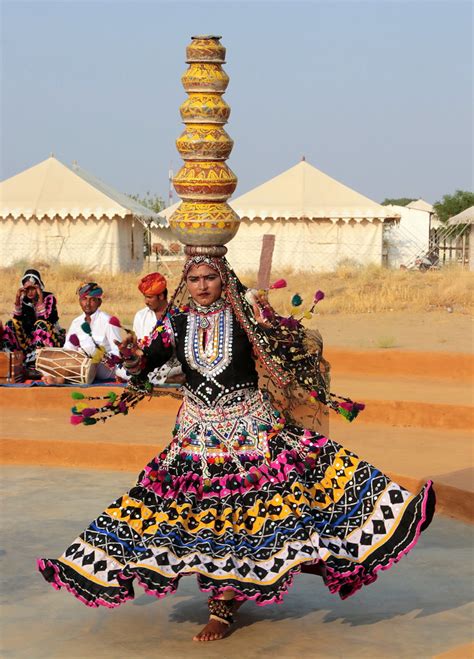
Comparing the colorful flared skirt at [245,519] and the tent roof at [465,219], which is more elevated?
the tent roof at [465,219]

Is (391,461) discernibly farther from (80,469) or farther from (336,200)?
(336,200)

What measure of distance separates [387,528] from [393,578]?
1.15 metres

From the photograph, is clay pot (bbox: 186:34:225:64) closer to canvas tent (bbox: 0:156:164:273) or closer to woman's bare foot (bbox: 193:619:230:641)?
woman's bare foot (bbox: 193:619:230:641)

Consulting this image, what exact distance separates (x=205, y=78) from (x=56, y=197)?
28.4 m

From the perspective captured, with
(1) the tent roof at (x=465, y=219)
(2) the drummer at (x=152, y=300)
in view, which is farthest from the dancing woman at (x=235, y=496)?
(1) the tent roof at (x=465, y=219)

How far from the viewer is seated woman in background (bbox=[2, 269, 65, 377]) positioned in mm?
12477

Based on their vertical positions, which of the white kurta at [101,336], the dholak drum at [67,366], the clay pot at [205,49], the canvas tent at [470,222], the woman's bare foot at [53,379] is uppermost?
the canvas tent at [470,222]

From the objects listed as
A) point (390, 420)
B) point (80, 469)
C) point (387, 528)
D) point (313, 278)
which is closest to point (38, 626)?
point (387, 528)

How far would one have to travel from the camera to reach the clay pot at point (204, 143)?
564 cm

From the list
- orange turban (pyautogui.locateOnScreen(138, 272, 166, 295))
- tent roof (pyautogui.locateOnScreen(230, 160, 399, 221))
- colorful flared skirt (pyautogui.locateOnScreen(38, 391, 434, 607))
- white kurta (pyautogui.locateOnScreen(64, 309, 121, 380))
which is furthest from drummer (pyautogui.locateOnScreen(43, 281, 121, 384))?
tent roof (pyautogui.locateOnScreen(230, 160, 399, 221))

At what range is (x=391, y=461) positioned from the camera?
8805 mm

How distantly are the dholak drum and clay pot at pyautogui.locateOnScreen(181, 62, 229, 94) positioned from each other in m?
6.13

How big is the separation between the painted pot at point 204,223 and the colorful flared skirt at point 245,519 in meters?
0.75

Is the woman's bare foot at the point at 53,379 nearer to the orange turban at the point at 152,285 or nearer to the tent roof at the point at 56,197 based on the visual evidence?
the orange turban at the point at 152,285
